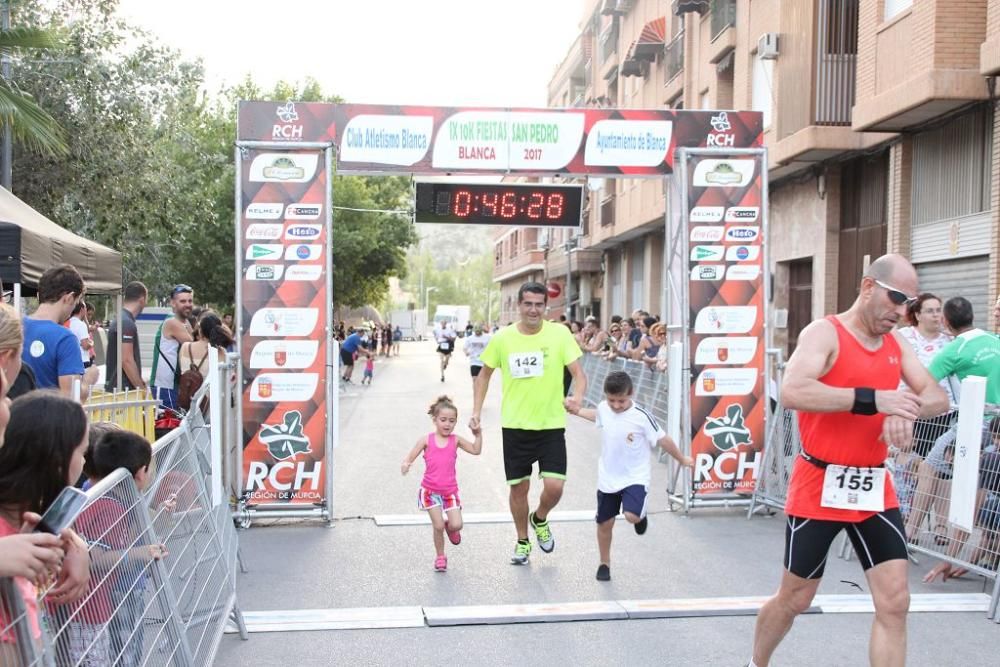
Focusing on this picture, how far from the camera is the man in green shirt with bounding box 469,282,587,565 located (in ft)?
25.0

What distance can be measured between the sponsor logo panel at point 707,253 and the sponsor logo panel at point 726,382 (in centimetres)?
108

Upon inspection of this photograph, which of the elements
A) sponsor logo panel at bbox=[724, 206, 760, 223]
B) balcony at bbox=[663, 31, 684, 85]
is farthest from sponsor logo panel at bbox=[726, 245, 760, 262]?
balcony at bbox=[663, 31, 684, 85]

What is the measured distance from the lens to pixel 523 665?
534cm

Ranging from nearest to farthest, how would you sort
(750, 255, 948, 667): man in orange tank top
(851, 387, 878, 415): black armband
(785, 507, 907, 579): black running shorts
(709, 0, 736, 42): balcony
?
(851, 387, 878, 415): black armband < (750, 255, 948, 667): man in orange tank top < (785, 507, 907, 579): black running shorts < (709, 0, 736, 42): balcony

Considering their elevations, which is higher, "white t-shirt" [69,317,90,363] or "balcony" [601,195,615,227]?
"balcony" [601,195,615,227]

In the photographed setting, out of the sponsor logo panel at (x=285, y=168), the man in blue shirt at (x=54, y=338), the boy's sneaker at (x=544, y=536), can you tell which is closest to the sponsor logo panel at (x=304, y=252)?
the sponsor logo panel at (x=285, y=168)

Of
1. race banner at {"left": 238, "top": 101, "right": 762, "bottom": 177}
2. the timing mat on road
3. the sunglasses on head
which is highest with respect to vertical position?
race banner at {"left": 238, "top": 101, "right": 762, "bottom": 177}

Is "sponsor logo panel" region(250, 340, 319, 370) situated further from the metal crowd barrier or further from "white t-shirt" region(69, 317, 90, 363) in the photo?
the metal crowd barrier

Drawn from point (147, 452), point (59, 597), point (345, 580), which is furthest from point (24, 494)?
point (345, 580)

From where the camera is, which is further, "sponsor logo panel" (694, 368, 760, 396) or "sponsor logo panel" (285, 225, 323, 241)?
"sponsor logo panel" (694, 368, 760, 396)

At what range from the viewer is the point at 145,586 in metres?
3.78

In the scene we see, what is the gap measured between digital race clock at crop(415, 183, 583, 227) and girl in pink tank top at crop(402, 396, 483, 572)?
14.4 feet

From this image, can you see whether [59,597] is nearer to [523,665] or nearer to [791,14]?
[523,665]

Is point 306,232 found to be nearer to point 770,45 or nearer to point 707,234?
point 707,234
